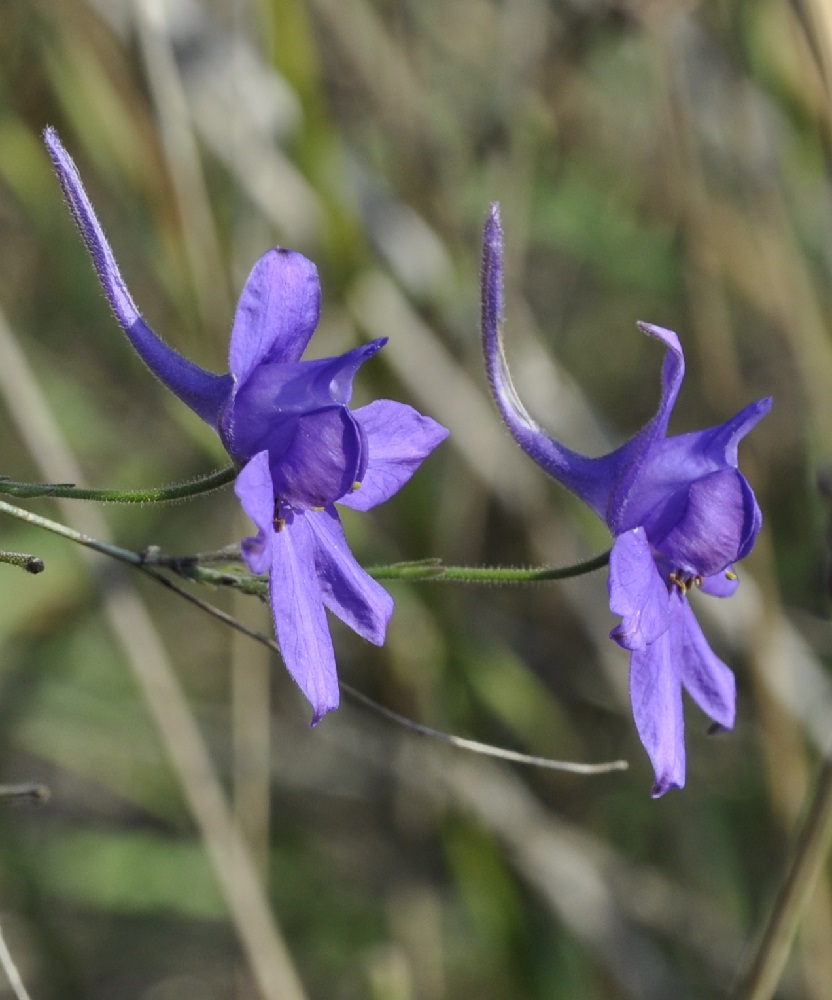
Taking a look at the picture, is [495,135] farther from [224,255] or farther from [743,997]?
[743,997]

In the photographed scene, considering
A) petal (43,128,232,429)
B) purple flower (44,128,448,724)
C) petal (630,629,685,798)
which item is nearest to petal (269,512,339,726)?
purple flower (44,128,448,724)

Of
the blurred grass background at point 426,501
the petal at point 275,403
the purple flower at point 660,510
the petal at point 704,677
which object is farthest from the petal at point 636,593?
the blurred grass background at point 426,501

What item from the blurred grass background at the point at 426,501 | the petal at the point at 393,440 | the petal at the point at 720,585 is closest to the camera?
the petal at the point at 393,440

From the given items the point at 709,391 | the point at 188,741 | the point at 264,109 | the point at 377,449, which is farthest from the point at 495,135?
the point at 377,449

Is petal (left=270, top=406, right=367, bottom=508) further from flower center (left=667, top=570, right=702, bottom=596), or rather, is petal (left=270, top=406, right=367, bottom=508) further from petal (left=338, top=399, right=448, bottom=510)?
flower center (left=667, top=570, right=702, bottom=596)

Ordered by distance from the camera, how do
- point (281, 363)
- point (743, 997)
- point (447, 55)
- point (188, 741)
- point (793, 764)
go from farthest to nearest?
1. point (447, 55)
2. point (793, 764)
3. point (188, 741)
4. point (743, 997)
5. point (281, 363)

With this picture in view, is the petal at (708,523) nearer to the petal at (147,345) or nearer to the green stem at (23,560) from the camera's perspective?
the petal at (147,345)
